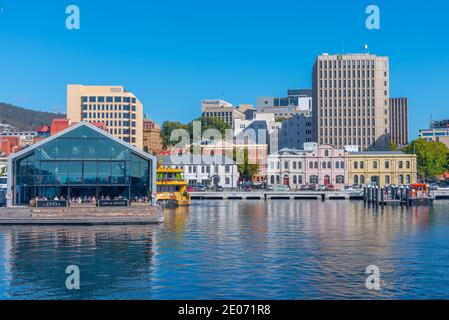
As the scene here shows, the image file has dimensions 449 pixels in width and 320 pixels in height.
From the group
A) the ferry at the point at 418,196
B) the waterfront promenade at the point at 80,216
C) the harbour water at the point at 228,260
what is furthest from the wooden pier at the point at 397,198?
the waterfront promenade at the point at 80,216

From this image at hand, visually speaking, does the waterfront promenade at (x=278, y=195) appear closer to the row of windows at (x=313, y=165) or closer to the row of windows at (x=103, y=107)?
the row of windows at (x=313, y=165)

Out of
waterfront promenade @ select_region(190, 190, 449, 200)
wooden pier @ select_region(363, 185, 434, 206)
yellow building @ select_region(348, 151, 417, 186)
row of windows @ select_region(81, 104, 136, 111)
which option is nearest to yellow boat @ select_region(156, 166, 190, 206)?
waterfront promenade @ select_region(190, 190, 449, 200)

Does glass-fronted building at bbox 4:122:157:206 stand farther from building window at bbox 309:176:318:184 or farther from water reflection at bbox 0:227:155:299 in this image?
building window at bbox 309:176:318:184

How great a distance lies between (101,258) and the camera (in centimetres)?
4831

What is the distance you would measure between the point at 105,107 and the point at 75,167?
369 feet

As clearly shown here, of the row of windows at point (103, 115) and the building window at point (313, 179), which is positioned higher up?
the row of windows at point (103, 115)

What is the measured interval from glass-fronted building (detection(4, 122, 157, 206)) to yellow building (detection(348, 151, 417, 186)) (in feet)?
Answer: 299

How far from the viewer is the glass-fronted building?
77.4m

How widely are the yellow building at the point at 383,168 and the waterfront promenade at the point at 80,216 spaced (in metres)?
95.8

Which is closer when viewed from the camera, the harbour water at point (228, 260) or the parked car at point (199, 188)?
the harbour water at point (228, 260)

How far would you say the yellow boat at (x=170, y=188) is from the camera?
4400 inches

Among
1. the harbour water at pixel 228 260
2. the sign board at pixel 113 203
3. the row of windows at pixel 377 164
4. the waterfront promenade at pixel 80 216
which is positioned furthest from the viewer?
the row of windows at pixel 377 164

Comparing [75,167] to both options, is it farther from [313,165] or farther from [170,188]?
[313,165]

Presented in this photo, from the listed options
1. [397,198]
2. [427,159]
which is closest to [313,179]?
[427,159]
